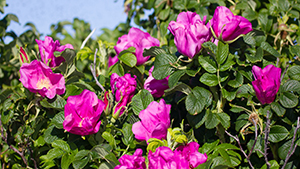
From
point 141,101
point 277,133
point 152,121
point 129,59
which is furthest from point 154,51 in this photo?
point 277,133

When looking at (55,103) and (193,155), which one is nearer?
(193,155)

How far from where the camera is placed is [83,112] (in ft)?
3.71

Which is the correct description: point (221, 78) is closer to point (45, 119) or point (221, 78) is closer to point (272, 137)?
point (272, 137)

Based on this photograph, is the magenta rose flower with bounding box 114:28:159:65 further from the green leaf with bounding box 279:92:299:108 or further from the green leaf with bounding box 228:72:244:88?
the green leaf with bounding box 279:92:299:108

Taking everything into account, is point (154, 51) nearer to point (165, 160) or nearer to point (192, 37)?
point (192, 37)

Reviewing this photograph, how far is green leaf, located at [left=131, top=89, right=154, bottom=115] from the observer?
122 centimetres

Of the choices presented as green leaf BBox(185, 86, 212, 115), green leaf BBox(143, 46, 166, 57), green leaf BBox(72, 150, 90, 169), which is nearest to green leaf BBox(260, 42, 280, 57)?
green leaf BBox(185, 86, 212, 115)

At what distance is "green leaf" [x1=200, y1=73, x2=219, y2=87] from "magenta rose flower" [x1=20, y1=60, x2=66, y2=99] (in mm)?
617

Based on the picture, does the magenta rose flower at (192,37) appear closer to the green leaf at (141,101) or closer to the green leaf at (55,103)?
the green leaf at (141,101)

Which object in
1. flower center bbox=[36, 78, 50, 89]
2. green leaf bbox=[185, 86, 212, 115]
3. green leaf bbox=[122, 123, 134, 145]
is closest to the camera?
green leaf bbox=[185, 86, 212, 115]

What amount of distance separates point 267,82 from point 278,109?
0.11 meters

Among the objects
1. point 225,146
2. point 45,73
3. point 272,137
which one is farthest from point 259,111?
point 45,73

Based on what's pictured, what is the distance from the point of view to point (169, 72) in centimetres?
118

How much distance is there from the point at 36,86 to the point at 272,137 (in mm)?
1009
